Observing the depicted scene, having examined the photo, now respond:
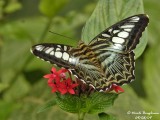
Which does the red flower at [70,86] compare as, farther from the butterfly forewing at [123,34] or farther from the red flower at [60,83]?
the butterfly forewing at [123,34]

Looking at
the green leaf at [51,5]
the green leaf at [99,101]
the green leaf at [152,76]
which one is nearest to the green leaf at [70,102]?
the green leaf at [99,101]

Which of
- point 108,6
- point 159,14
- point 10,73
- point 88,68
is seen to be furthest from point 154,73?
point 88,68

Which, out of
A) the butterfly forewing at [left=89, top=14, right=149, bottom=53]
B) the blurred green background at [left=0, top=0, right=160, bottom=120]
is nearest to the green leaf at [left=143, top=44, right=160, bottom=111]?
the blurred green background at [left=0, top=0, right=160, bottom=120]

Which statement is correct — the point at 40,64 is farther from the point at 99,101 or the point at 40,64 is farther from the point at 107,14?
the point at 99,101

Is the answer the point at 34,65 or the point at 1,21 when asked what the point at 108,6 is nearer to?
the point at 1,21

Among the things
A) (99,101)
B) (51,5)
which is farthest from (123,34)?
(51,5)

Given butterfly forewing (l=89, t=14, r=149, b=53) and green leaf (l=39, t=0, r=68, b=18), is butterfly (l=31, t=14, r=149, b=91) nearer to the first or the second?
butterfly forewing (l=89, t=14, r=149, b=53)

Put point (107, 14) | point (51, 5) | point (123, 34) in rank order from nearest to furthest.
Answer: point (123, 34) < point (107, 14) < point (51, 5)
